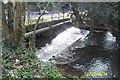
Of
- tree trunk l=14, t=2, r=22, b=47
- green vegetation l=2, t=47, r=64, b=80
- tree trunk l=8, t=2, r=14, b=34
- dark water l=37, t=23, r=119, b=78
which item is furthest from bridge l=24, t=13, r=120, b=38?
green vegetation l=2, t=47, r=64, b=80

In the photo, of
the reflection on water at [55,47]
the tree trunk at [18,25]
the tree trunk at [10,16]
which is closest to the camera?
the tree trunk at [18,25]

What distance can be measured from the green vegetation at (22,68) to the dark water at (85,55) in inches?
44.0

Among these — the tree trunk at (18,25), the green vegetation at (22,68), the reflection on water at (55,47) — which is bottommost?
the reflection on water at (55,47)

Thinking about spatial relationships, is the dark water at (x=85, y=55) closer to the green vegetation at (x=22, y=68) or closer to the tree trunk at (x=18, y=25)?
the green vegetation at (x=22, y=68)

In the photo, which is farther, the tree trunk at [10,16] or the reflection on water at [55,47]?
the reflection on water at [55,47]

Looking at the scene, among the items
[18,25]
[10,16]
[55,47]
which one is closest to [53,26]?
[55,47]

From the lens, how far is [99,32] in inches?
452

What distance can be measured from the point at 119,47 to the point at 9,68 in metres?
5.57

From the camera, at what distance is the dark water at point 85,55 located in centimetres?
662

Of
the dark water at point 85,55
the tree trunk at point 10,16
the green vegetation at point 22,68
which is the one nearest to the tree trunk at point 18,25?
the tree trunk at point 10,16

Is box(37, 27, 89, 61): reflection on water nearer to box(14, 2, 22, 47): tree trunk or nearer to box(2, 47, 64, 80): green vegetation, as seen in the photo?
box(14, 2, 22, 47): tree trunk

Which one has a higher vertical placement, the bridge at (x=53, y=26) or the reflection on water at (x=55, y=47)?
the bridge at (x=53, y=26)

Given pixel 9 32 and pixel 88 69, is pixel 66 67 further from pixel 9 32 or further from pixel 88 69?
pixel 9 32

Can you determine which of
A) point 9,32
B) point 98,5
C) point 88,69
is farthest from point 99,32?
point 9,32
